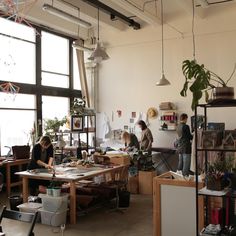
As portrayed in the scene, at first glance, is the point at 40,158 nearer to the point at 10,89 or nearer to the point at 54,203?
the point at 54,203

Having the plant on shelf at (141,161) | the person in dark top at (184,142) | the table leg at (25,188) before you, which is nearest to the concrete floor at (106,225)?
the table leg at (25,188)

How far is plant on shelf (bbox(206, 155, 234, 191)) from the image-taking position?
3297 millimetres

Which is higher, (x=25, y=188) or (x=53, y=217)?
(x=25, y=188)

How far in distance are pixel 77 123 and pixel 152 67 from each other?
2.72 m

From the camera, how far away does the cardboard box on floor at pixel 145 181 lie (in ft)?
23.2

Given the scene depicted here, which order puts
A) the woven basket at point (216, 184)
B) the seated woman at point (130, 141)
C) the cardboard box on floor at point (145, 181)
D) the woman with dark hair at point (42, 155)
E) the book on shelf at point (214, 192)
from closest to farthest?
1. the book on shelf at point (214, 192)
2. the woven basket at point (216, 184)
3. the woman with dark hair at point (42, 155)
4. the cardboard box on floor at point (145, 181)
5. the seated woman at point (130, 141)

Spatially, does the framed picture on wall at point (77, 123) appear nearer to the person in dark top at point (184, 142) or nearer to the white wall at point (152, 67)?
the white wall at point (152, 67)

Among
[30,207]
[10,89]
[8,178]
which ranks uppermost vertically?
[10,89]

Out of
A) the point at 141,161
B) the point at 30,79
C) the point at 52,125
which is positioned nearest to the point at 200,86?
the point at 141,161

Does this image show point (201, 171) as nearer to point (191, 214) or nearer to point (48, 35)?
point (191, 214)

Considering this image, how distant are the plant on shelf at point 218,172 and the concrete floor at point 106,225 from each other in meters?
1.64

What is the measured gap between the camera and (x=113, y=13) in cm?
833

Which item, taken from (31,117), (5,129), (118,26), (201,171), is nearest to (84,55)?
(118,26)

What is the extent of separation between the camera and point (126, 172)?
679 cm
